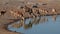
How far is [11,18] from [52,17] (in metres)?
3.08

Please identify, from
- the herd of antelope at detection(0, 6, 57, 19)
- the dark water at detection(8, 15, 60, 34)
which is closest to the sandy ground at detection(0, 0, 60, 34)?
the herd of antelope at detection(0, 6, 57, 19)

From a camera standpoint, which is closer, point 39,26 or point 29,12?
point 39,26

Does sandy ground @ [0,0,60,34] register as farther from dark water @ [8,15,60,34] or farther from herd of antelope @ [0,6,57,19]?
dark water @ [8,15,60,34]

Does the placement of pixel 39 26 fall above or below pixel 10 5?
below

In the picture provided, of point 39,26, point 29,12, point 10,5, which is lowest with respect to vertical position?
point 39,26

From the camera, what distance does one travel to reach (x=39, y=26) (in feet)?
58.3

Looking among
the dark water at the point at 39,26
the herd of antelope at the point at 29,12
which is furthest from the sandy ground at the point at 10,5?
the dark water at the point at 39,26

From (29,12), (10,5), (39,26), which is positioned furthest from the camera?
(10,5)

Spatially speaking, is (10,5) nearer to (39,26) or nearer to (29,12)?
(29,12)

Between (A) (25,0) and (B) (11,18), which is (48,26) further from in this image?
(A) (25,0)

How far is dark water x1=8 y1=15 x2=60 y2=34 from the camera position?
16445mm

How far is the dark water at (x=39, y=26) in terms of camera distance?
16.4 metres

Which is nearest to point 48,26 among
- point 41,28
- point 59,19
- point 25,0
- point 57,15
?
point 41,28

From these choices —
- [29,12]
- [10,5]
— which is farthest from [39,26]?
[10,5]
